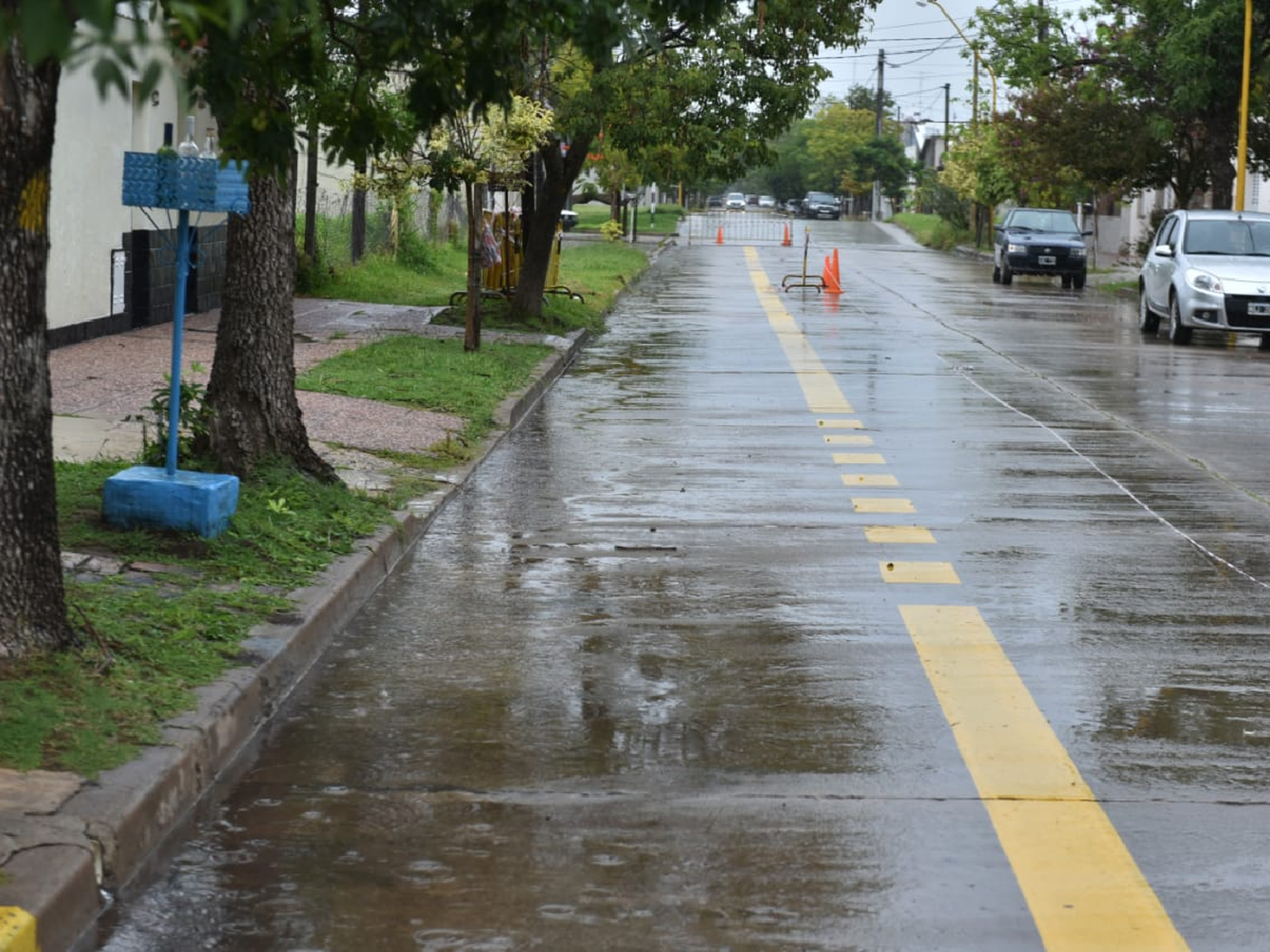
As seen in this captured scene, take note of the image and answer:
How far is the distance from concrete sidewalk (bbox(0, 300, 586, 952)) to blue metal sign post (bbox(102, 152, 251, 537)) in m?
0.59

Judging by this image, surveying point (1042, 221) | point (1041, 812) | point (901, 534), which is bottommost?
point (1041, 812)

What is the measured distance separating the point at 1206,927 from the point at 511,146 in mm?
15500

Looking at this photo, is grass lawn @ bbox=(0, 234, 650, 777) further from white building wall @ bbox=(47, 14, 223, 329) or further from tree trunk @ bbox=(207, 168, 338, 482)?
white building wall @ bbox=(47, 14, 223, 329)

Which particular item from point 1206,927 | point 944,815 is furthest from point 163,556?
point 1206,927

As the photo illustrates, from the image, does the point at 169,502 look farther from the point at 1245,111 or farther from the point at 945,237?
the point at 945,237

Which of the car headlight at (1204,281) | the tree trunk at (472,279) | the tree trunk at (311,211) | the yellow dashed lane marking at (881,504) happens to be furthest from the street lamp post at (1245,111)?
the yellow dashed lane marking at (881,504)

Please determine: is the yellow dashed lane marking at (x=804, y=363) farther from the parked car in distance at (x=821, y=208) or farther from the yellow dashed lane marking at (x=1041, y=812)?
the parked car in distance at (x=821, y=208)

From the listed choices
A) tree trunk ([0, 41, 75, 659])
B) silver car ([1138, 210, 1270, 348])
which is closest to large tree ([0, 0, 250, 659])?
tree trunk ([0, 41, 75, 659])

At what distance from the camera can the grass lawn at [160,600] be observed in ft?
19.0

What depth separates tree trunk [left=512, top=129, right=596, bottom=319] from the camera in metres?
24.3

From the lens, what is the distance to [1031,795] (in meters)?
5.81

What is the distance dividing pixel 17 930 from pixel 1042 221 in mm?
39298

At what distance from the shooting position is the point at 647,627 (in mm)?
8094

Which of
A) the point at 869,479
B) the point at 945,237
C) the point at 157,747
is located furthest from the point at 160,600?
the point at 945,237
